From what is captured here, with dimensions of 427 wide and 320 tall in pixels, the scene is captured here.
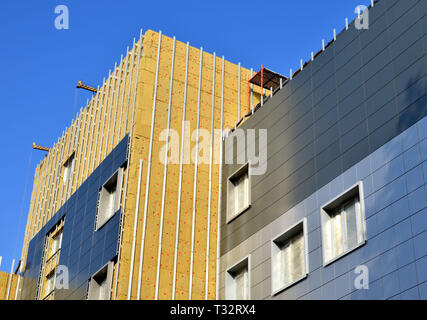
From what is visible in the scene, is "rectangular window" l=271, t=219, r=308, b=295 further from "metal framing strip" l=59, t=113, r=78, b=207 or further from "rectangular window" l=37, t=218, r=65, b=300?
"metal framing strip" l=59, t=113, r=78, b=207

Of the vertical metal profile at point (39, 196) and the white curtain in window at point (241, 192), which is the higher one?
the vertical metal profile at point (39, 196)

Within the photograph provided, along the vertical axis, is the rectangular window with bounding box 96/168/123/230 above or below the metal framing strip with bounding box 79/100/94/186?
below

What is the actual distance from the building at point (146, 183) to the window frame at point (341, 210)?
23.1ft

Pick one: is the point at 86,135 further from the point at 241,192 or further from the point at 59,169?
the point at 241,192

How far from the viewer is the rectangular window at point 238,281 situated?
30297 millimetres

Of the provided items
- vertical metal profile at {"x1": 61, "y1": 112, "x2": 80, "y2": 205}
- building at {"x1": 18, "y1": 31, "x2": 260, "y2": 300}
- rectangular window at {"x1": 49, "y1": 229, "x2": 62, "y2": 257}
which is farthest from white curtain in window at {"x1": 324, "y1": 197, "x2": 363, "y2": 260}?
vertical metal profile at {"x1": 61, "y1": 112, "x2": 80, "y2": 205}

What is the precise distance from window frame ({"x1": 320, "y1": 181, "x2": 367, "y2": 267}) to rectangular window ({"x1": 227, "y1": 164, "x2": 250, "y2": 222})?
5791 millimetres

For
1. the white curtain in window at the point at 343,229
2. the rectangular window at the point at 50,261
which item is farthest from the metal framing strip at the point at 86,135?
the white curtain in window at the point at 343,229

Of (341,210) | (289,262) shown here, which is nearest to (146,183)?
(289,262)

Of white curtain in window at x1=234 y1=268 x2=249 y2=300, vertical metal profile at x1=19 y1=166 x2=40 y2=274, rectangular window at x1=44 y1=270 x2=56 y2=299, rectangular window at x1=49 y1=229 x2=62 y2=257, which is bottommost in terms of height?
white curtain in window at x1=234 y1=268 x2=249 y2=300

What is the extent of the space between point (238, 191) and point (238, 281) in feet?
13.7

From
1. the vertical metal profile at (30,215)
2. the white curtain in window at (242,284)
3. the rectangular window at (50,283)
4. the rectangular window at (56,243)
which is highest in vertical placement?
the vertical metal profile at (30,215)

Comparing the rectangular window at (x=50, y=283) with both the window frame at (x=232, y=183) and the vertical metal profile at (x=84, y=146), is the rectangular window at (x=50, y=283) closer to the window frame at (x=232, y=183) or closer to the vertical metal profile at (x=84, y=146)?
the vertical metal profile at (x=84, y=146)

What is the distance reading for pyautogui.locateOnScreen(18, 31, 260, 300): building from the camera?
1207 inches
